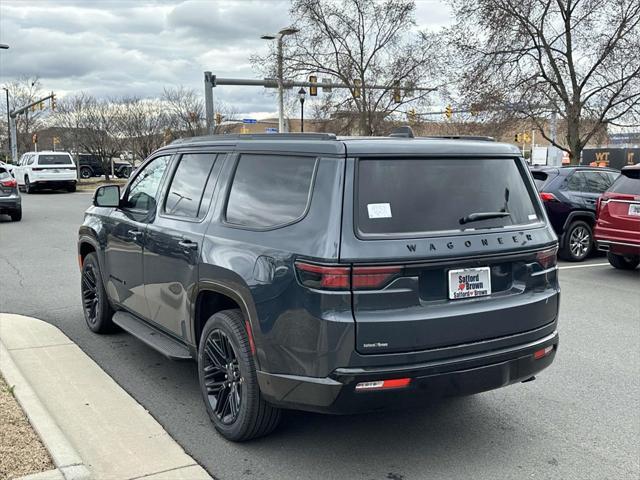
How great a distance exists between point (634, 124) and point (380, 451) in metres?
20.8

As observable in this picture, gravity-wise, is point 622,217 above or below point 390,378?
above

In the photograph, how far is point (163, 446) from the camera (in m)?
3.86

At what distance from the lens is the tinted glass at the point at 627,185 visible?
9.42 m

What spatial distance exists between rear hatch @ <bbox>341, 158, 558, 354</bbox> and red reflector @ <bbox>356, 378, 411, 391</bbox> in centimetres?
16

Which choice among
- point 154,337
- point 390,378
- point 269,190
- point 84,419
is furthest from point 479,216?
point 84,419

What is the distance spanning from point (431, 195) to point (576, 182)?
9037 mm

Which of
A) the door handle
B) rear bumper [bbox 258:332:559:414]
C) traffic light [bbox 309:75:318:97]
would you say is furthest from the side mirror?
traffic light [bbox 309:75:318:97]

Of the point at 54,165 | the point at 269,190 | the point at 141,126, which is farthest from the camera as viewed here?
the point at 141,126

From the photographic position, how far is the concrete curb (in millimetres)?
3416

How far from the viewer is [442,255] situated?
132 inches

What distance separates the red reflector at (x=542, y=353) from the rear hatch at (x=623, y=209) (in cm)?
618

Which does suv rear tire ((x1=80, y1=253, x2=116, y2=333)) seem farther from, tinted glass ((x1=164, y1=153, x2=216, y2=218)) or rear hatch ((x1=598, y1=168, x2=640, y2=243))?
rear hatch ((x1=598, y1=168, x2=640, y2=243))

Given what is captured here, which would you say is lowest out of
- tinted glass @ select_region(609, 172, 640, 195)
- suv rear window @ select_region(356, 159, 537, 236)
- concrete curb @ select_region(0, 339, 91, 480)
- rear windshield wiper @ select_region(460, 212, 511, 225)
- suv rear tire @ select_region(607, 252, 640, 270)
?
suv rear tire @ select_region(607, 252, 640, 270)

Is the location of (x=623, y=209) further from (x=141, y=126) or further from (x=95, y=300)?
(x=141, y=126)
